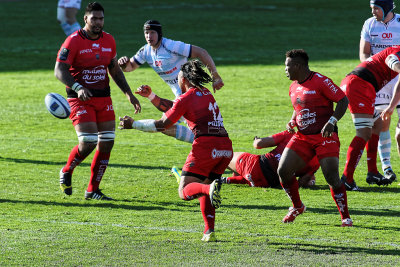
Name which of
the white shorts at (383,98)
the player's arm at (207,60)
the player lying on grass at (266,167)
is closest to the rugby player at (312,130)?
the player lying on grass at (266,167)

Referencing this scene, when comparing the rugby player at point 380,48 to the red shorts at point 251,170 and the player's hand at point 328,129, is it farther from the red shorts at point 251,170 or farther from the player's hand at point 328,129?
the player's hand at point 328,129

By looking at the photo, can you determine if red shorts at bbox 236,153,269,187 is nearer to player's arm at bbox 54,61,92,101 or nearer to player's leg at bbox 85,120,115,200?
player's leg at bbox 85,120,115,200

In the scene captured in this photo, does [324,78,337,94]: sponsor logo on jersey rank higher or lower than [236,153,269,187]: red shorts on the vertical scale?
higher

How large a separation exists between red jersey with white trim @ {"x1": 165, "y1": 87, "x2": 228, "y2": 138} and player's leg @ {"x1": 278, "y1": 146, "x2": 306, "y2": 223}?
819mm

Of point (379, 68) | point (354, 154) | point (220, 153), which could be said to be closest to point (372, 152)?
point (354, 154)

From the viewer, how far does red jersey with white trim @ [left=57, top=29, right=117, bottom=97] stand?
969cm

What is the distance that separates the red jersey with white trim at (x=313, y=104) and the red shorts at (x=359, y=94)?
1.61 m

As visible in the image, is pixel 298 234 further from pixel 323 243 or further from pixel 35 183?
pixel 35 183

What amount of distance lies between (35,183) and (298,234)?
13.9 ft

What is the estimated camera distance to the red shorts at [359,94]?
393 inches

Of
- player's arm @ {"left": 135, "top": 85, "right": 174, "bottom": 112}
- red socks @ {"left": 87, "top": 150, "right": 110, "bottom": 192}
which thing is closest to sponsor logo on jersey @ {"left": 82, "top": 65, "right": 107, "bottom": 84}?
player's arm @ {"left": 135, "top": 85, "right": 174, "bottom": 112}

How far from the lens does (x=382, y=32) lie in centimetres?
1127

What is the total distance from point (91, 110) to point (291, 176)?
2755 millimetres

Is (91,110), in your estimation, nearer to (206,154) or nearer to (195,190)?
(206,154)
